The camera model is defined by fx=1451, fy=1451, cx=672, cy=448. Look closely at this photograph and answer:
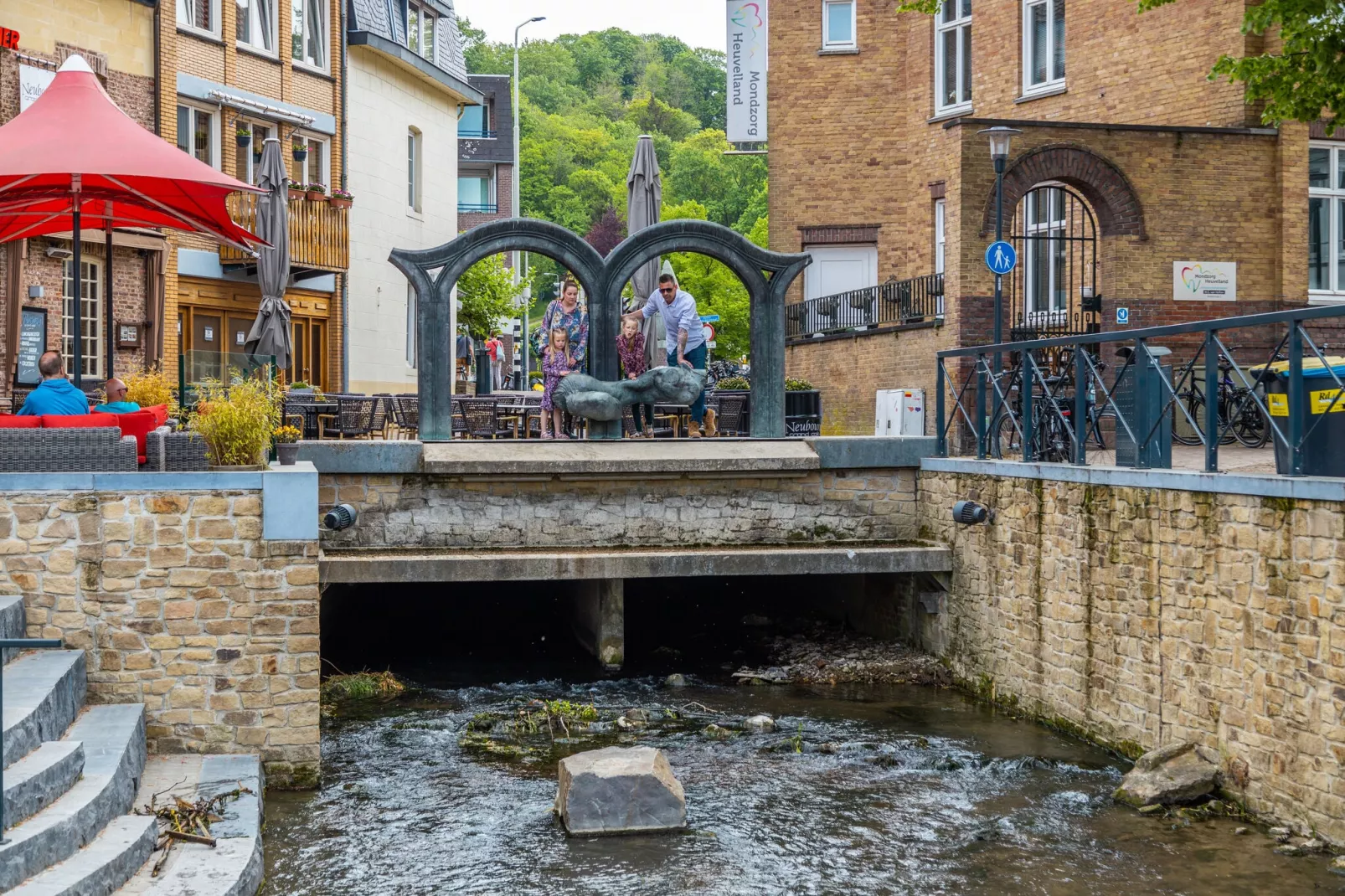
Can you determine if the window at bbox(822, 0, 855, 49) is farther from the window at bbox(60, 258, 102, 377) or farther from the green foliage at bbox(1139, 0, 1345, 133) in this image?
the green foliage at bbox(1139, 0, 1345, 133)

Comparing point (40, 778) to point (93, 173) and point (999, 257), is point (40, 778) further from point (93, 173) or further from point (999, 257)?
point (999, 257)

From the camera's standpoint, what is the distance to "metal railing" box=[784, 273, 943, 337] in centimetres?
2227

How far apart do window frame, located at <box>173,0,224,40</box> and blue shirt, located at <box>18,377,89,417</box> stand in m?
13.1

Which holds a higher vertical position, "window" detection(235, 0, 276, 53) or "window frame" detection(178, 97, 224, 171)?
"window" detection(235, 0, 276, 53)

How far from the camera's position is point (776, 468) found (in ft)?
45.8

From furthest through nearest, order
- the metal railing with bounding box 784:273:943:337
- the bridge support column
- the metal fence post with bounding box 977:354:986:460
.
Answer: the metal railing with bounding box 784:273:943:337, the bridge support column, the metal fence post with bounding box 977:354:986:460

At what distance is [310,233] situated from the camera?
79.5 ft

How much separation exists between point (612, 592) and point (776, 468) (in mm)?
1979

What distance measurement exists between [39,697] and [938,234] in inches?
767

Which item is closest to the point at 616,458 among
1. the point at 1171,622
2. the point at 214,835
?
the point at 1171,622

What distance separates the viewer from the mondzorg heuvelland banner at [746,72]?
27.5 m

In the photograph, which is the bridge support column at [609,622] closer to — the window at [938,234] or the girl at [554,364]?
the girl at [554,364]

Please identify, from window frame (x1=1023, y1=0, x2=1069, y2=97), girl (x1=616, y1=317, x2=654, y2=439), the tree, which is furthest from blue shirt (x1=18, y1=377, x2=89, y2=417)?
the tree

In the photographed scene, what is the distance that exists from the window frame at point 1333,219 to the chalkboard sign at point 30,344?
16.9 meters
